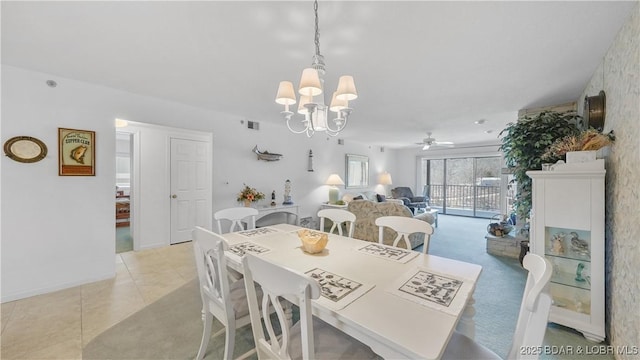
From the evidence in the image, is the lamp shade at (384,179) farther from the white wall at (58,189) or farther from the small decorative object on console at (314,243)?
the small decorative object on console at (314,243)

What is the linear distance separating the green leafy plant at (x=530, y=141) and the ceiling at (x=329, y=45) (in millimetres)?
360

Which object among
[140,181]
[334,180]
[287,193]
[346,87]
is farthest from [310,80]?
[334,180]

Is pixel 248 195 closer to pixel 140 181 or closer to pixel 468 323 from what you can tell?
pixel 140 181

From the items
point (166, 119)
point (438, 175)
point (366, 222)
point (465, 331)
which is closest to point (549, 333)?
point (465, 331)

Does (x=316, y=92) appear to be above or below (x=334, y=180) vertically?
above

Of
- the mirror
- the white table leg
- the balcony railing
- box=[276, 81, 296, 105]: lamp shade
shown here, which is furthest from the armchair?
box=[276, 81, 296, 105]: lamp shade

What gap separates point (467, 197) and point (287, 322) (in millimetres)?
8356

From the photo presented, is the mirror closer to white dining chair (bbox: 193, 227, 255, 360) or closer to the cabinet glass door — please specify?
the cabinet glass door

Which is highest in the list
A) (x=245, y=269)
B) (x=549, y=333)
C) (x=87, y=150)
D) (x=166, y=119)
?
(x=166, y=119)

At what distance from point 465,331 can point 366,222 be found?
252 centimetres

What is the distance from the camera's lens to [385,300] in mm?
1152

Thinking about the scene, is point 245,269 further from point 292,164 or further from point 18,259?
point 292,164

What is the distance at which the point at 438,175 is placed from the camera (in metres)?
8.43

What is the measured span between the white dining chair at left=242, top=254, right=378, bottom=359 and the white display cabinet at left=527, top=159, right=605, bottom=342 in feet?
6.67
